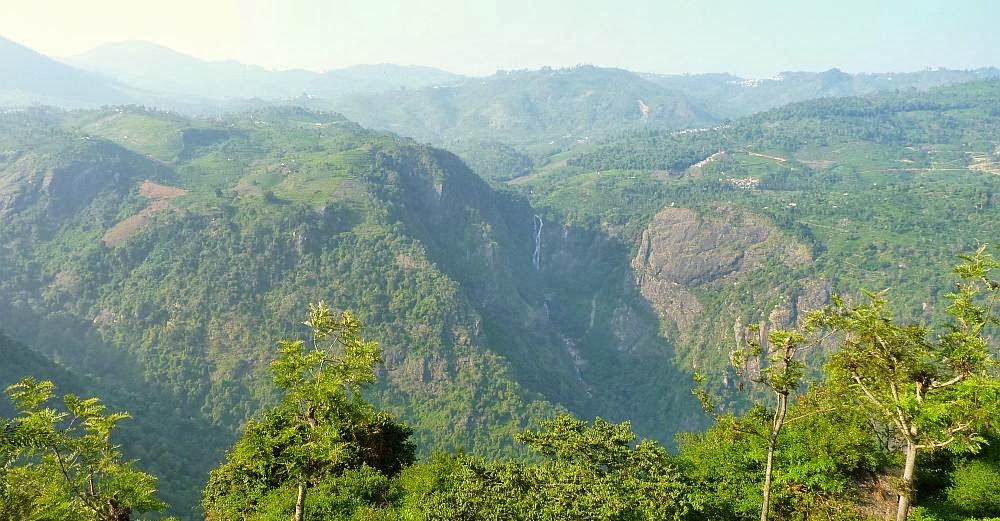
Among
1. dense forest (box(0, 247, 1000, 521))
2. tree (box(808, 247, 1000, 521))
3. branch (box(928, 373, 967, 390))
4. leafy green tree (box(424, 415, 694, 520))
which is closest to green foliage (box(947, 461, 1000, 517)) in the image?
dense forest (box(0, 247, 1000, 521))

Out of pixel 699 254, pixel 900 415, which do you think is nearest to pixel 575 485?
pixel 900 415

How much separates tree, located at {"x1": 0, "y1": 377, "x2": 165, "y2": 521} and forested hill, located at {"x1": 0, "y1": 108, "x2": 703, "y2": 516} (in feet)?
220

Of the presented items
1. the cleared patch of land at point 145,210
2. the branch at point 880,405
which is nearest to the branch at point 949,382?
the branch at point 880,405

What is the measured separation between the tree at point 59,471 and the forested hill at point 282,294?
220 feet

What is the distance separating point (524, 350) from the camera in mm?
145125

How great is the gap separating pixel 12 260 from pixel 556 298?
5872 inches

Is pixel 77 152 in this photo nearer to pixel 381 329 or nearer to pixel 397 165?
pixel 397 165

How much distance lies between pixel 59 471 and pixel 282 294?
362 feet

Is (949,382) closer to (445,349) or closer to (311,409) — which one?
(311,409)

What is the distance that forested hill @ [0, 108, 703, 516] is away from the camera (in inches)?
4387

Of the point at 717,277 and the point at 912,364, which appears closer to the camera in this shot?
the point at 912,364

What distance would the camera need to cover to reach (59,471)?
65.8 ft

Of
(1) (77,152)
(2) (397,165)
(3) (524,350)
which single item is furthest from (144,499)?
(1) (77,152)

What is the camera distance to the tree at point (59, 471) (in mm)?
17953
